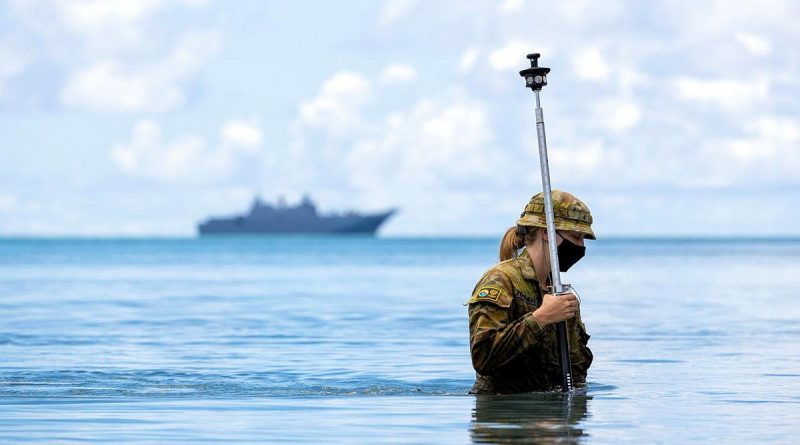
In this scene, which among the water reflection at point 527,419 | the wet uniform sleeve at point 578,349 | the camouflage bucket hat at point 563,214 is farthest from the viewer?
the wet uniform sleeve at point 578,349

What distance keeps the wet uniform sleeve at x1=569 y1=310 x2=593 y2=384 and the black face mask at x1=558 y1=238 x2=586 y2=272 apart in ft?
1.96

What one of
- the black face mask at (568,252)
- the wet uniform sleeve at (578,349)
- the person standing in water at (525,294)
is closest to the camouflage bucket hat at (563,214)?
the person standing in water at (525,294)

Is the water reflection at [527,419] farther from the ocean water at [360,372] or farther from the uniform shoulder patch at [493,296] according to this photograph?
the uniform shoulder patch at [493,296]

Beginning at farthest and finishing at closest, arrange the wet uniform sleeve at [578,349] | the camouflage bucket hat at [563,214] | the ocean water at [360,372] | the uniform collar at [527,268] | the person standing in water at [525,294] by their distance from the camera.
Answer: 1. the ocean water at [360,372]
2. the wet uniform sleeve at [578,349]
3. the uniform collar at [527,268]
4. the camouflage bucket hat at [563,214]
5. the person standing in water at [525,294]

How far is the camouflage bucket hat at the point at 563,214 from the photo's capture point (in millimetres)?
9477

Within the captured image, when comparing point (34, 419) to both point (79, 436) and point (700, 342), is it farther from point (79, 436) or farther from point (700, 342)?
point (700, 342)

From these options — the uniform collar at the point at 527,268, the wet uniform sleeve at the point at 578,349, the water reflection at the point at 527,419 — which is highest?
the uniform collar at the point at 527,268

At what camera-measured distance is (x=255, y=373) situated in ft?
61.5

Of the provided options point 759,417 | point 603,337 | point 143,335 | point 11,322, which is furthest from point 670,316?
point 759,417

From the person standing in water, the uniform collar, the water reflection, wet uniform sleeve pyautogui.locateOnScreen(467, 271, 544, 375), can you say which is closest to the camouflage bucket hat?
the person standing in water

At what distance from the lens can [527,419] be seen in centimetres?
1048

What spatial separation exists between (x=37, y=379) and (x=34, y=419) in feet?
19.6

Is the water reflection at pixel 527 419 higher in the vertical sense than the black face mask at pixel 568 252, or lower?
lower

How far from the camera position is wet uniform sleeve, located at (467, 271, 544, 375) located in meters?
9.44
